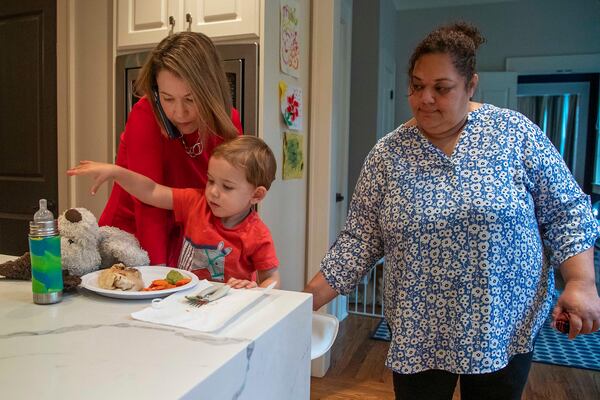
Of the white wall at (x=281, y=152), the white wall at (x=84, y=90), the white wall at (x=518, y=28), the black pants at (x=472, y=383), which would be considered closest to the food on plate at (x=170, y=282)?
the black pants at (x=472, y=383)

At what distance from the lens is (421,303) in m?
1.13

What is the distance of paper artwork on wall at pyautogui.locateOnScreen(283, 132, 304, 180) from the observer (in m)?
2.27

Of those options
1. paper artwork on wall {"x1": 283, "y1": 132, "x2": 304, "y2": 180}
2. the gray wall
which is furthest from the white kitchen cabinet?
the gray wall

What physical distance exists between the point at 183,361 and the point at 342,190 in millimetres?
3095

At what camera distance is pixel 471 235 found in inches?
41.8

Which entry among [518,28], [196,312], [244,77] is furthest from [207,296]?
[518,28]

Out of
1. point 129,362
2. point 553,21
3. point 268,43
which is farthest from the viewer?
point 553,21

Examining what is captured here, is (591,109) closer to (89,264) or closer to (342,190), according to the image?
(342,190)

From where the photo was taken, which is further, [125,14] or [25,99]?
[25,99]

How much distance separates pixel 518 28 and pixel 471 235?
4599mm

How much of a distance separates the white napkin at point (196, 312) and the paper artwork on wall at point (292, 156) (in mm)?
1478

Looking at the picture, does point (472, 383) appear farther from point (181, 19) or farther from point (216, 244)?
point (181, 19)

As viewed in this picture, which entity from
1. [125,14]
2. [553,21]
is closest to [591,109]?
[553,21]

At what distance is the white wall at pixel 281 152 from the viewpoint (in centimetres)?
204
